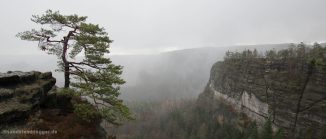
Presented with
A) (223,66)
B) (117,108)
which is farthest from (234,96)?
(117,108)

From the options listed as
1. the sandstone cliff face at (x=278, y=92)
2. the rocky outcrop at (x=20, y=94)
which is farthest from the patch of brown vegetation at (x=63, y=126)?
the sandstone cliff face at (x=278, y=92)

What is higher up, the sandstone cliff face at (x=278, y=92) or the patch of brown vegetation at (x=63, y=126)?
the patch of brown vegetation at (x=63, y=126)

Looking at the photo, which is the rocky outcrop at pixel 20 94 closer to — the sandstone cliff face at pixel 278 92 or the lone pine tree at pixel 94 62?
the lone pine tree at pixel 94 62

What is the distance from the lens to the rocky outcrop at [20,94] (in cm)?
1611

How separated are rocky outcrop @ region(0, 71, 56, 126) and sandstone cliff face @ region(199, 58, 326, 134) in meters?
64.4

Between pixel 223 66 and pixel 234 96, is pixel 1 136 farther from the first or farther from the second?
pixel 223 66

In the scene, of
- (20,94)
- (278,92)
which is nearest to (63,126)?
(20,94)

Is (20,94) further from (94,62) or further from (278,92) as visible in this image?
(278,92)

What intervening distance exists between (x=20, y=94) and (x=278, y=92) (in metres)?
75.8

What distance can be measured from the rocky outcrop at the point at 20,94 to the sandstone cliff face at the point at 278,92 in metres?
64.4

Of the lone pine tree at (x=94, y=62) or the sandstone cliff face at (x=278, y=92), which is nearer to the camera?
the lone pine tree at (x=94, y=62)

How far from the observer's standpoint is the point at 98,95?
1941cm

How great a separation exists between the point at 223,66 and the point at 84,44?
116012 millimetres

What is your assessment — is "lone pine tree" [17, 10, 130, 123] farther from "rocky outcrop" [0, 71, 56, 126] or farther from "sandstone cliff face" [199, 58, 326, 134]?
"sandstone cliff face" [199, 58, 326, 134]
